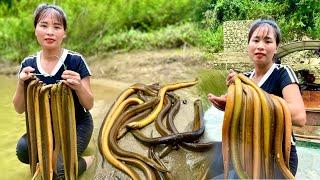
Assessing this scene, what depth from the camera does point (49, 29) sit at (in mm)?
2453

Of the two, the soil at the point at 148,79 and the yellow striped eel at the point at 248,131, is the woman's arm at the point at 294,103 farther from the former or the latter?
the soil at the point at 148,79

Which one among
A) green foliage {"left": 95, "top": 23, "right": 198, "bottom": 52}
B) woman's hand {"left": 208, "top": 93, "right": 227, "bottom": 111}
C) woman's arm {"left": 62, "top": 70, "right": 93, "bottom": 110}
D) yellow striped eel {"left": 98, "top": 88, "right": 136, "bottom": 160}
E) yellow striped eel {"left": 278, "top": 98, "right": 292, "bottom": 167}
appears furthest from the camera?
green foliage {"left": 95, "top": 23, "right": 198, "bottom": 52}

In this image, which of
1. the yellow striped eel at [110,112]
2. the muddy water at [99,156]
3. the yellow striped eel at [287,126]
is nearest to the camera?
the yellow striped eel at [287,126]

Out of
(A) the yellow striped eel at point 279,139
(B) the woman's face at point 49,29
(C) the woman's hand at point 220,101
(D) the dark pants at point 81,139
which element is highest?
(B) the woman's face at point 49,29

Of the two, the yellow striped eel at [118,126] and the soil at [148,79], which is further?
the soil at [148,79]

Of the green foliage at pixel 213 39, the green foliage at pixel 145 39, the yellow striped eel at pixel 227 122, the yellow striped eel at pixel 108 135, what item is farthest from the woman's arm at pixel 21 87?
the green foliage at pixel 145 39

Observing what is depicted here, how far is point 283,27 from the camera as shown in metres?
2.29

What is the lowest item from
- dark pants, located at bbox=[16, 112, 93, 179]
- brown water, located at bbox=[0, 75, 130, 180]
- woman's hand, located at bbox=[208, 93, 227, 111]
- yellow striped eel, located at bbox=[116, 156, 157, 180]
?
brown water, located at bbox=[0, 75, 130, 180]

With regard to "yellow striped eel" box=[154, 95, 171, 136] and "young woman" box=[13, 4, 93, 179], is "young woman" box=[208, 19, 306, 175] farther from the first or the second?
"yellow striped eel" box=[154, 95, 171, 136]

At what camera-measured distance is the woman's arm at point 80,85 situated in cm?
234

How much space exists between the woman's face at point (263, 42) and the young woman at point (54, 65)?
882 mm

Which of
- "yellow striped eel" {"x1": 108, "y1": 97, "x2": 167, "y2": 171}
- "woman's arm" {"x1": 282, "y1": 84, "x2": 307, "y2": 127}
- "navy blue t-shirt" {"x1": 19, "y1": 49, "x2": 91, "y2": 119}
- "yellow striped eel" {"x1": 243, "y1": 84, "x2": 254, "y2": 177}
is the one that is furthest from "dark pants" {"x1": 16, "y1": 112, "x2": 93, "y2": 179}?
Result: "woman's arm" {"x1": 282, "y1": 84, "x2": 307, "y2": 127}

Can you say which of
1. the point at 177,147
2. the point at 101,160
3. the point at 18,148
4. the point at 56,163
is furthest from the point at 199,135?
the point at 18,148

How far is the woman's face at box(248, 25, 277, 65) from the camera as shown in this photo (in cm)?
191
